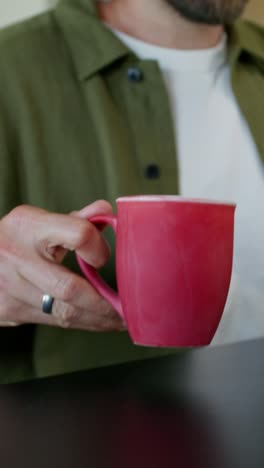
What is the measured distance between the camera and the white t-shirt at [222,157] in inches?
28.4

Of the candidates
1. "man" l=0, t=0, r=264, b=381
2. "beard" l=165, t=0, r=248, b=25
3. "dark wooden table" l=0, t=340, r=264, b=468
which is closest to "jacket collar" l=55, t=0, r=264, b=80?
"man" l=0, t=0, r=264, b=381

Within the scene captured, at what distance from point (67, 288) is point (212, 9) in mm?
557

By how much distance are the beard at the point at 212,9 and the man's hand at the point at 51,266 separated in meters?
0.51

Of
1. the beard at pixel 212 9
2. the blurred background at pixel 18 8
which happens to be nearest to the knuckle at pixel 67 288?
the beard at pixel 212 9

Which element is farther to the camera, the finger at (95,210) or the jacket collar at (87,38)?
the jacket collar at (87,38)

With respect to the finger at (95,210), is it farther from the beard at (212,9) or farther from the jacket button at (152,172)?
the beard at (212,9)

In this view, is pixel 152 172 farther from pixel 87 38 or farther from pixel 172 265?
pixel 172 265

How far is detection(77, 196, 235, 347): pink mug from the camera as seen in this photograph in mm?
333

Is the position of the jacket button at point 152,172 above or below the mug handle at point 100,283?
below

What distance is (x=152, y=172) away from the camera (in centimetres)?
71

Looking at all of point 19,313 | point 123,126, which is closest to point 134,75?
point 123,126

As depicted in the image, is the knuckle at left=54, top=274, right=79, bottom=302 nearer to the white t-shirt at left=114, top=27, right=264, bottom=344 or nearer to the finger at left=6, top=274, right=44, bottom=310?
the finger at left=6, top=274, right=44, bottom=310

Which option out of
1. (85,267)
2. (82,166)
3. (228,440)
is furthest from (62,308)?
(82,166)

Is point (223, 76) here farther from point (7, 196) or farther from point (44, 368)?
point (44, 368)
